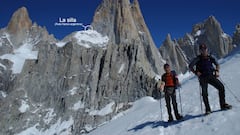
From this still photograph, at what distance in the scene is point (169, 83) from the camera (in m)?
15.9

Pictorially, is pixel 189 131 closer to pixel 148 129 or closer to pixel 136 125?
pixel 148 129

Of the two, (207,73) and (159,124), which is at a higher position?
(207,73)

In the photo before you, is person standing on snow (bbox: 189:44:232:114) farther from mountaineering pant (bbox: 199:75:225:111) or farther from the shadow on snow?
the shadow on snow

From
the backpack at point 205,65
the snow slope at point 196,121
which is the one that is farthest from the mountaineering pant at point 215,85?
Result: the snow slope at point 196,121

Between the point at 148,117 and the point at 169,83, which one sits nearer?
the point at 169,83

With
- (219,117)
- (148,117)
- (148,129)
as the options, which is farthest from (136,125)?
(219,117)

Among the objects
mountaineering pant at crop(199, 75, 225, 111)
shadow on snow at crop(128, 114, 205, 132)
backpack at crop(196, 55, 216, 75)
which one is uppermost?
backpack at crop(196, 55, 216, 75)

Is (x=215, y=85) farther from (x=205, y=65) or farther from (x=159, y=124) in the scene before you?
(x=159, y=124)

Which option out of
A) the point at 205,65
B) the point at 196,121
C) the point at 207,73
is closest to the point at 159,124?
the point at 196,121

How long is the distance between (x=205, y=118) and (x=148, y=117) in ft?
16.8

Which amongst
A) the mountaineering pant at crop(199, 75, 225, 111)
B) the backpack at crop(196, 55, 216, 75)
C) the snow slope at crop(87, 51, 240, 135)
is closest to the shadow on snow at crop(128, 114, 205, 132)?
the snow slope at crop(87, 51, 240, 135)

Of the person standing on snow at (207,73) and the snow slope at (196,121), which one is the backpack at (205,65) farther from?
the snow slope at (196,121)

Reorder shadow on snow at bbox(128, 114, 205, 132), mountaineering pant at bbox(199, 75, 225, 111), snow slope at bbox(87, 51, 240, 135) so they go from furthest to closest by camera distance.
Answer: shadow on snow at bbox(128, 114, 205, 132)
mountaineering pant at bbox(199, 75, 225, 111)
snow slope at bbox(87, 51, 240, 135)

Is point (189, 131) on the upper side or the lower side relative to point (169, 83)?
lower
